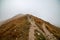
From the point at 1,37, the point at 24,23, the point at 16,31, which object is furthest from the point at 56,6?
the point at 1,37

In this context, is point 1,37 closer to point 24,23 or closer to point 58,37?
point 24,23

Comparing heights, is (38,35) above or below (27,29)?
below

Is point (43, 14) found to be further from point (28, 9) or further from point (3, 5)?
point (3, 5)

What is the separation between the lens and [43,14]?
448 cm

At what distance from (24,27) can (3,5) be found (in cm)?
100

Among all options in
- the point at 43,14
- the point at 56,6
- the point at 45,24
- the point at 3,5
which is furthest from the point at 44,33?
the point at 3,5

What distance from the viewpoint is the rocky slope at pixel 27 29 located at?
3811 millimetres

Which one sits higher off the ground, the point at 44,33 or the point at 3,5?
the point at 3,5

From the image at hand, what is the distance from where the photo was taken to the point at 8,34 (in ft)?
12.9

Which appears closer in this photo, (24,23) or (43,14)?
(24,23)

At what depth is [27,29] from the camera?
3924 mm

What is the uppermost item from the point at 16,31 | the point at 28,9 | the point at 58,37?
the point at 28,9

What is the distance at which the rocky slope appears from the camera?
12.5ft

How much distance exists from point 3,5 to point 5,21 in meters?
0.46
